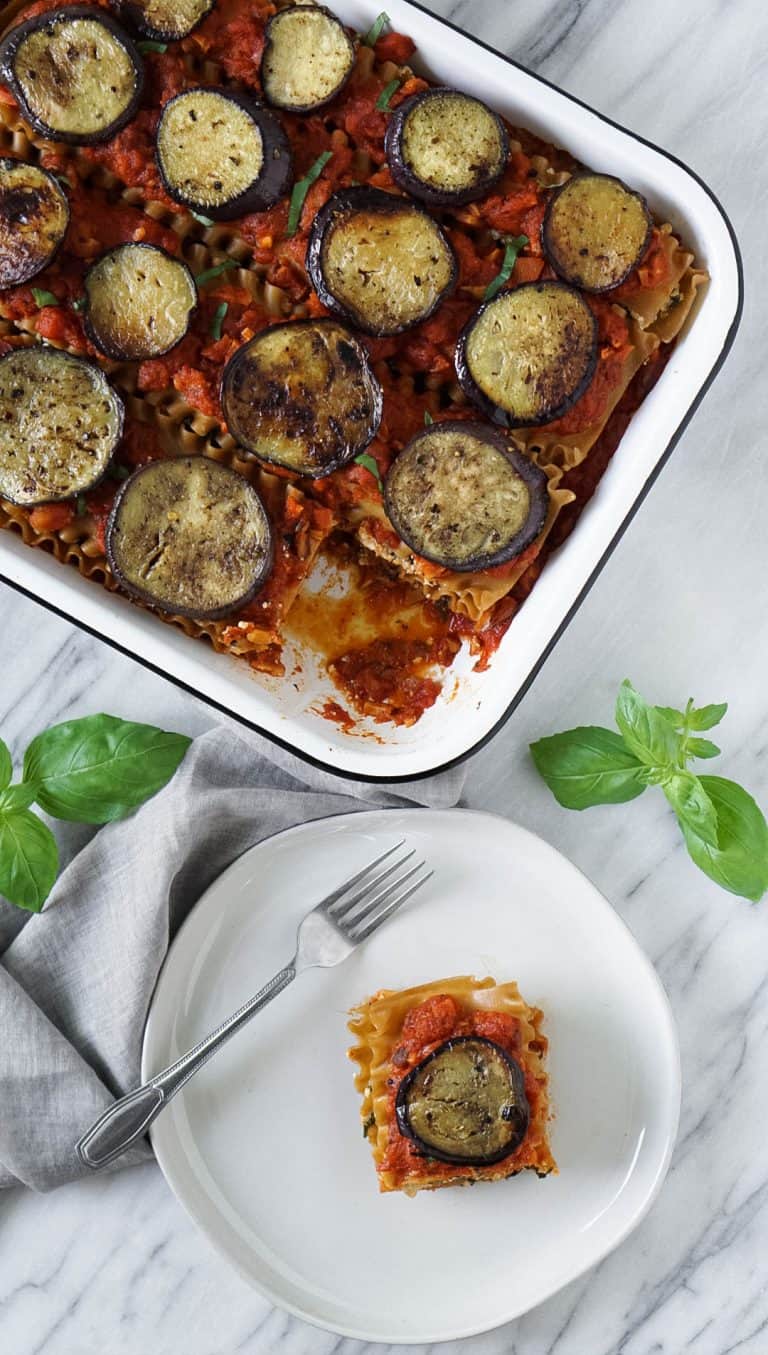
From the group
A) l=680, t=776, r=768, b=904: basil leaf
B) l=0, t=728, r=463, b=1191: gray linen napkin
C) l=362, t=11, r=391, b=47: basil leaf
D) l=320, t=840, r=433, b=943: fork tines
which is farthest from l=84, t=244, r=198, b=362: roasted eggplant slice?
l=680, t=776, r=768, b=904: basil leaf

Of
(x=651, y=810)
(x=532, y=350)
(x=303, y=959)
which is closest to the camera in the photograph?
(x=532, y=350)

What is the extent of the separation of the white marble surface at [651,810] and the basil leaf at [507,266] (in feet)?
2.22

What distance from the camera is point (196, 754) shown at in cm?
342

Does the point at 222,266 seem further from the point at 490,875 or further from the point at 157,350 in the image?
the point at 490,875

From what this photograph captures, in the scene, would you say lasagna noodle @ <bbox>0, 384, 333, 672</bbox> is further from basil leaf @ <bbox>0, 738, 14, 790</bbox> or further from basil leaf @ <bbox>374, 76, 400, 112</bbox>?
basil leaf @ <bbox>374, 76, 400, 112</bbox>

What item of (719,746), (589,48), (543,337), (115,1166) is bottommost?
(115,1166)

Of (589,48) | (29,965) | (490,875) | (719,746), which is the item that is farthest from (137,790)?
(589,48)

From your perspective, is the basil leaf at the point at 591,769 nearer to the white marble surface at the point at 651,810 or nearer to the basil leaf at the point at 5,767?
the white marble surface at the point at 651,810

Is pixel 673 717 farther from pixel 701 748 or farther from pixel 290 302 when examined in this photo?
pixel 290 302

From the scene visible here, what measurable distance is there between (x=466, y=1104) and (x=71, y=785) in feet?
4.45

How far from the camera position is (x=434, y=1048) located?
3.14 meters

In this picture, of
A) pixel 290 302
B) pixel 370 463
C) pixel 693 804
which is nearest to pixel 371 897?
pixel 693 804

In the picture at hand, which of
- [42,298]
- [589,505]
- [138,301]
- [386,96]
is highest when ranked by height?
[386,96]

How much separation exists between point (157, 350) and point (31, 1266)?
266cm
